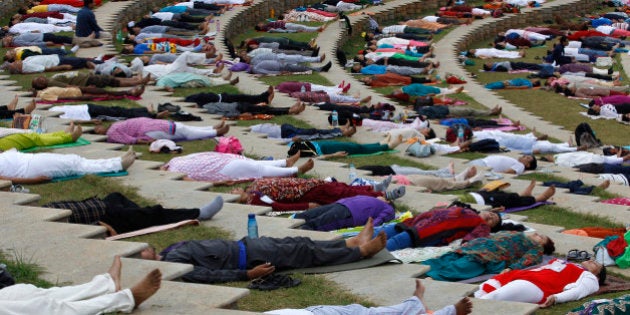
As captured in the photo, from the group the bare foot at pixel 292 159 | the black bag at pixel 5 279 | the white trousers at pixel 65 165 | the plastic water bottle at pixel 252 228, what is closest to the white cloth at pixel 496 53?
the bare foot at pixel 292 159

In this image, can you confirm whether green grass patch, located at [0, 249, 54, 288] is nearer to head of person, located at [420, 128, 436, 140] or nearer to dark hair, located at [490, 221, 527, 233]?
dark hair, located at [490, 221, 527, 233]

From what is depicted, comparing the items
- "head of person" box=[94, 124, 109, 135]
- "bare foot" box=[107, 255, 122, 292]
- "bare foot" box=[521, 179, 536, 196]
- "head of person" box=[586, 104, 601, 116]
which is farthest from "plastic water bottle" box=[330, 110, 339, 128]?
"bare foot" box=[107, 255, 122, 292]

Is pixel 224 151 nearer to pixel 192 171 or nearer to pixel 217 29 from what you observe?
pixel 192 171

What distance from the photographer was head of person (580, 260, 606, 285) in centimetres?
1096

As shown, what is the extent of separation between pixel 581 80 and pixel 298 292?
62.9 ft

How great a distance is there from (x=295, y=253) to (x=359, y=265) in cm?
63

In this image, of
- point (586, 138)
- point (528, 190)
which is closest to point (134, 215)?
point (528, 190)

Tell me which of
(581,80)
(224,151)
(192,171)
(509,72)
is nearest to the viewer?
(192,171)

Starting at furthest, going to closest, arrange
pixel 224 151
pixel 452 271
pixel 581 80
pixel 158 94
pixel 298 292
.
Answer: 1. pixel 581 80
2. pixel 158 94
3. pixel 224 151
4. pixel 452 271
5. pixel 298 292

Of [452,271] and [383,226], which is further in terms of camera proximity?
[383,226]

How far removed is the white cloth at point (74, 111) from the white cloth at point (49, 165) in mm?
3729

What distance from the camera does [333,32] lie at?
34.2 m

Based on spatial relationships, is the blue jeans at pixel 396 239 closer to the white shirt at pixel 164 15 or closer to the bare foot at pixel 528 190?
the bare foot at pixel 528 190

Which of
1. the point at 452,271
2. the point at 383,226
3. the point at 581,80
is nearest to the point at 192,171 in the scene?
the point at 383,226
